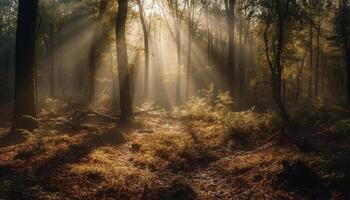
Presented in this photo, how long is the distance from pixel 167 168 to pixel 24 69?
6.43 meters

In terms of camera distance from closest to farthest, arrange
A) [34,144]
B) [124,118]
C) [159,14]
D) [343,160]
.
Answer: [343,160]
[34,144]
[124,118]
[159,14]

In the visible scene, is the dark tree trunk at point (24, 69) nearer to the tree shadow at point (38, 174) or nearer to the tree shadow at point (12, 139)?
the tree shadow at point (12, 139)

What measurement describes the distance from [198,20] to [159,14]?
4799mm

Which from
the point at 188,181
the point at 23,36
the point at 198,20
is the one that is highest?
the point at 198,20

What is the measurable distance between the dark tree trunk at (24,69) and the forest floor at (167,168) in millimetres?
603

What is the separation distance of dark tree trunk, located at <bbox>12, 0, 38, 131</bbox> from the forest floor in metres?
0.60

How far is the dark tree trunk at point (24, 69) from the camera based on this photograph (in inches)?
531

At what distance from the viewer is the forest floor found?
8398 mm

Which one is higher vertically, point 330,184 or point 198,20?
point 198,20

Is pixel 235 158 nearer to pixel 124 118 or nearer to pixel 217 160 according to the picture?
pixel 217 160

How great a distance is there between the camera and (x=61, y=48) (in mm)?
48188

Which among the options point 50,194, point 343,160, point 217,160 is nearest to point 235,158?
point 217,160

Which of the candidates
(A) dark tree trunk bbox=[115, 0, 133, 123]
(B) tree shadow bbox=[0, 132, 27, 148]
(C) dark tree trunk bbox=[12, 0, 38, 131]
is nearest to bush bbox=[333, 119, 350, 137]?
(A) dark tree trunk bbox=[115, 0, 133, 123]

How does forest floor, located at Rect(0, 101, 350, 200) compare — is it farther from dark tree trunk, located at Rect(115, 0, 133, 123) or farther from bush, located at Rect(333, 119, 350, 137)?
dark tree trunk, located at Rect(115, 0, 133, 123)
